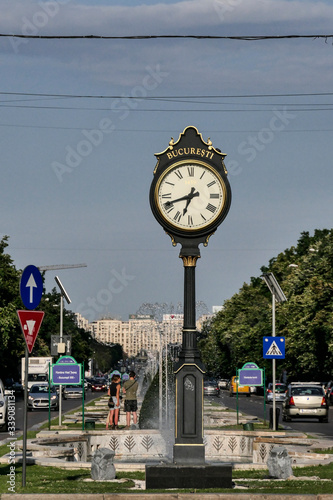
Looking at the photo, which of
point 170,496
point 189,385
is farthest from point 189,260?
point 170,496

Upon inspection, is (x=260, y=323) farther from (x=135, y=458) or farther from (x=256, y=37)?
(x=256, y=37)

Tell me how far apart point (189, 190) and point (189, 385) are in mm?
2887

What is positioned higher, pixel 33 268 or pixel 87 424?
pixel 33 268

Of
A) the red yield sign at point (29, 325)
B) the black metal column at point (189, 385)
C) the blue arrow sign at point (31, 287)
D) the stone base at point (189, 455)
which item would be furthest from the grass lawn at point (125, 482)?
the blue arrow sign at point (31, 287)

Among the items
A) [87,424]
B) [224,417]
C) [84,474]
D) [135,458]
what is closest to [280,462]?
[84,474]

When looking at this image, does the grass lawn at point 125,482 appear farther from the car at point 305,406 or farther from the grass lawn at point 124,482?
the car at point 305,406

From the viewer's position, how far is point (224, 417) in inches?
1490

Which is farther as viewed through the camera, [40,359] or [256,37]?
[40,359]

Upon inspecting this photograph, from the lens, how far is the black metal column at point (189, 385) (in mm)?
14664

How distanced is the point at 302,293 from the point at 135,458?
58.6 meters

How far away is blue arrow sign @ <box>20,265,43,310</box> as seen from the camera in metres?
14.4

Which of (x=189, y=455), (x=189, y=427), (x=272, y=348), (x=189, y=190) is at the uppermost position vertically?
(x=189, y=190)

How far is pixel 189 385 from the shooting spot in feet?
48.8

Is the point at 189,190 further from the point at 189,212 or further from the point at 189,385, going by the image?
the point at 189,385
